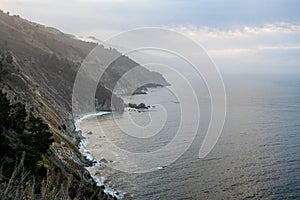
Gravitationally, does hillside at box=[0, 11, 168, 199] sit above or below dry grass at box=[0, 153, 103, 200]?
above

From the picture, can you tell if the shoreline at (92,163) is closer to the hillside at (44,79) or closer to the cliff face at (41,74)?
the hillside at (44,79)

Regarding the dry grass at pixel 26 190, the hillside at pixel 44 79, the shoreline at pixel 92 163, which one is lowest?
the dry grass at pixel 26 190

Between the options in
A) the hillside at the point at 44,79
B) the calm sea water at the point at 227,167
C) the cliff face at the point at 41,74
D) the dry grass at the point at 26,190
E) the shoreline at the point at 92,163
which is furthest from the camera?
the cliff face at the point at 41,74

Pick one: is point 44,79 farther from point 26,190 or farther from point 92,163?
point 26,190

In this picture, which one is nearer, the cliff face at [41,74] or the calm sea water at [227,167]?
the calm sea water at [227,167]

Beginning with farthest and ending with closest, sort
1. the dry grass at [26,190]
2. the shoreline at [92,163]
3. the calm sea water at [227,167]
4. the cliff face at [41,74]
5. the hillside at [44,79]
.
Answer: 1. the cliff face at [41,74]
2. the hillside at [44,79]
3. the calm sea water at [227,167]
4. the shoreline at [92,163]
5. the dry grass at [26,190]

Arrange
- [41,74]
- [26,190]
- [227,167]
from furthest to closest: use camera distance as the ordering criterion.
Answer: [41,74], [227,167], [26,190]

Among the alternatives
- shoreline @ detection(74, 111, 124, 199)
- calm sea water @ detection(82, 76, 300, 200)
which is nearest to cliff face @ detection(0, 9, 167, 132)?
shoreline @ detection(74, 111, 124, 199)

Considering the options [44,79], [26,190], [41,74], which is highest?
[41,74]

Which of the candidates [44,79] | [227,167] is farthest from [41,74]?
[227,167]

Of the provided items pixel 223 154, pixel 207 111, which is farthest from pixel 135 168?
pixel 207 111

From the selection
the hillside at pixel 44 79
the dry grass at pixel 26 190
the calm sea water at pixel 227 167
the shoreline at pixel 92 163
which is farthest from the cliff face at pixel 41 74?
the dry grass at pixel 26 190

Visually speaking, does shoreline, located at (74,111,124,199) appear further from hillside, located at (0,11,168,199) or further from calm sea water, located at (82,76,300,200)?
hillside, located at (0,11,168,199)
